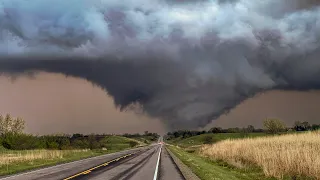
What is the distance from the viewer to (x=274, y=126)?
149 m

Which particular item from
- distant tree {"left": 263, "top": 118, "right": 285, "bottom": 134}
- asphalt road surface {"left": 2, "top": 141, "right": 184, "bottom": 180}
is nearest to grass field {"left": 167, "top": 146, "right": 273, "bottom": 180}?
asphalt road surface {"left": 2, "top": 141, "right": 184, "bottom": 180}

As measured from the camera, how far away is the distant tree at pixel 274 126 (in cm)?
14825

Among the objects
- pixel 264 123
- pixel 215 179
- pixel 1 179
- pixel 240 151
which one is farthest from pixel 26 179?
pixel 264 123

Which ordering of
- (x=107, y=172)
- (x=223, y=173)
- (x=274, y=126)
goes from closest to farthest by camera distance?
(x=107, y=172) → (x=223, y=173) → (x=274, y=126)

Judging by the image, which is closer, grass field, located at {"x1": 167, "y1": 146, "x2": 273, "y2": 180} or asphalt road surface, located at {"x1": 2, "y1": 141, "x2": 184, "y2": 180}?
asphalt road surface, located at {"x1": 2, "y1": 141, "x2": 184, "y2": 180}

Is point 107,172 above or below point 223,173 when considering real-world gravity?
above

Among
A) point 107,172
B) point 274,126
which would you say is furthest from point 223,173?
point 274,126

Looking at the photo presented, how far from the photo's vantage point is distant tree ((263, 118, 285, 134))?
148250mm

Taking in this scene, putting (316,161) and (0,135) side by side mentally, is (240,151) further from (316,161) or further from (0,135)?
(0,135)

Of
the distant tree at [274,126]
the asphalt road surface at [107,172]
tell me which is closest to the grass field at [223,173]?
the asphalt road surface at [107,172]

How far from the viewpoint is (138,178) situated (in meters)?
21.0

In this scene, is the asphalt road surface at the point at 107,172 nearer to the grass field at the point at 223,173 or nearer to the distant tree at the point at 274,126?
the grass field at the point at 223,173

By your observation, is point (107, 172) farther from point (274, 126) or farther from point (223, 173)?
point (274, 126)

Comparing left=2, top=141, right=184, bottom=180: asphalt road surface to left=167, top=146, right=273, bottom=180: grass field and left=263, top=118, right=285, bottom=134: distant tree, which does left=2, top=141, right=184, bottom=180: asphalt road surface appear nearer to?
left=167, top=146, right=273, bottom=180: grass field
